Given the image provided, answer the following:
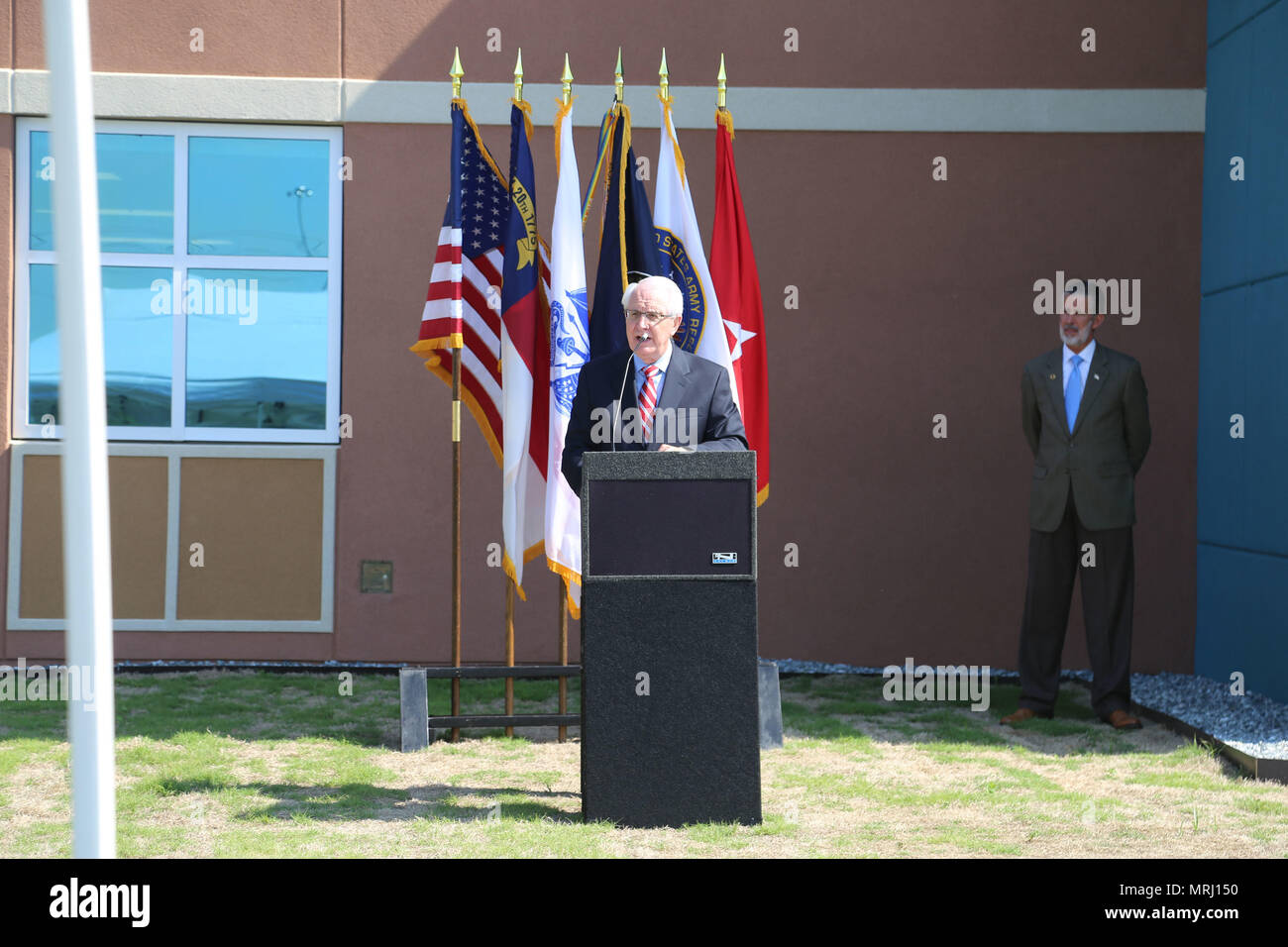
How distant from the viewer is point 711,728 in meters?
3.92

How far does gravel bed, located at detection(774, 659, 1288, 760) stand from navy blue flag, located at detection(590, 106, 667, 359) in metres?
2.61

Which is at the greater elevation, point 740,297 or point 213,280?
point 213,280

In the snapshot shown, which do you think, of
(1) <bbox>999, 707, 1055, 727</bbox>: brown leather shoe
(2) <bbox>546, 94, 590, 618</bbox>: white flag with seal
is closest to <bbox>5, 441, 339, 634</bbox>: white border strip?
(2) <bbox>546, 94, 590, 618</bbox>: white flag with seal

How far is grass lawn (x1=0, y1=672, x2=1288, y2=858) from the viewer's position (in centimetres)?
377

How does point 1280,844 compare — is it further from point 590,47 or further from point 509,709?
point 590,47

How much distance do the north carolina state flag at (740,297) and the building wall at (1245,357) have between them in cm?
261

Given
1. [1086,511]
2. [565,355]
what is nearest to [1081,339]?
[1086,511]

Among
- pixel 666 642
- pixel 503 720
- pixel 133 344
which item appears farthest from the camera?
pixel 133 344

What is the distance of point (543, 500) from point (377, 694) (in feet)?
5.69

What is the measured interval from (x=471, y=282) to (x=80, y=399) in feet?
12.2

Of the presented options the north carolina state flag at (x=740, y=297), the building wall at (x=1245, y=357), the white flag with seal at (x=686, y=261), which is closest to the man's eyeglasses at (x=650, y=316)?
the white flag with seal at (x=686, y=261)

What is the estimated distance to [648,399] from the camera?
4.34 m

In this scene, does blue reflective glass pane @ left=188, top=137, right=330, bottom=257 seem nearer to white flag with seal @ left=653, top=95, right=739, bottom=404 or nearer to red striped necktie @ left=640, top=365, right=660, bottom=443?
white flag with seal @ left=653, top=95, right=739, bottom=404

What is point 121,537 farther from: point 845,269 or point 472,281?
point 845,269
